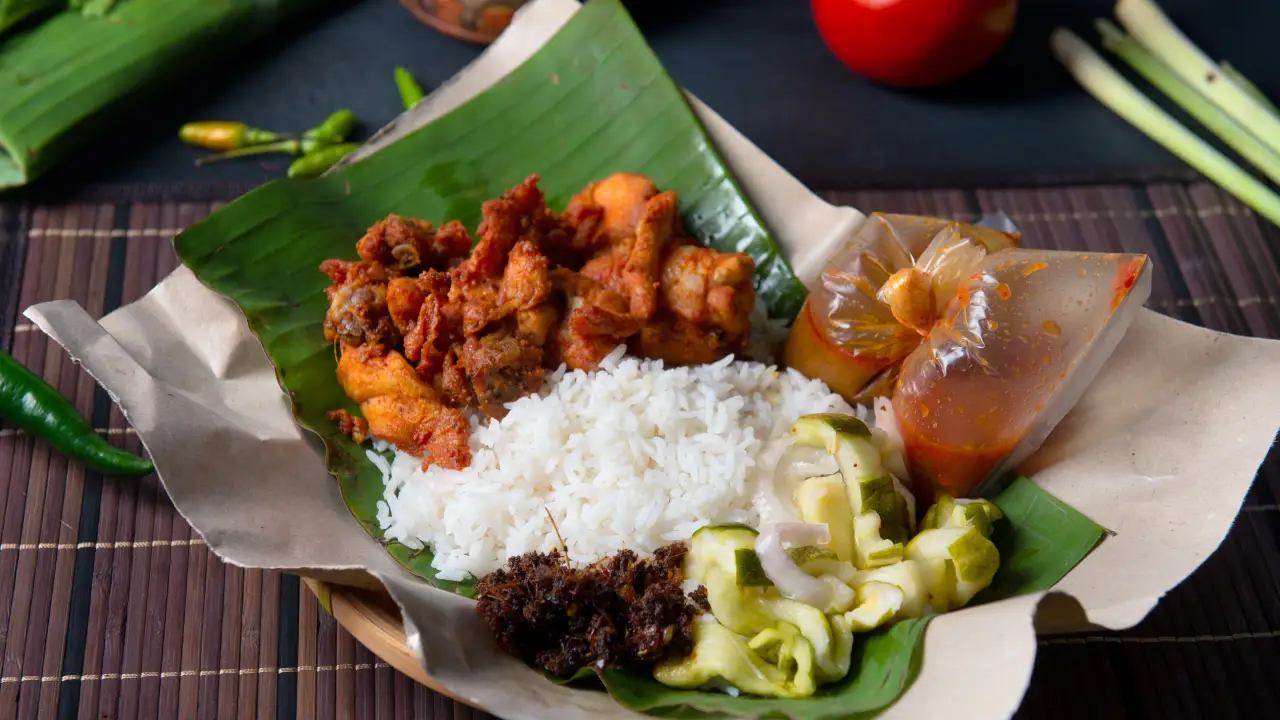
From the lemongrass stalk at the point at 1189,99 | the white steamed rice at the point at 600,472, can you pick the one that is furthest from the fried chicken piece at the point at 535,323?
the lemongrass stalk at the point at 1189,99

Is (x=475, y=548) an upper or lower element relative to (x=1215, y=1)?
lower

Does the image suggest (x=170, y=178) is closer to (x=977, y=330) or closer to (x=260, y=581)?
(x=260, y=581)

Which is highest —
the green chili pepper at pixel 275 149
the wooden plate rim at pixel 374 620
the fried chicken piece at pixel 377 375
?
the fried chicken piece at pixel 377 375

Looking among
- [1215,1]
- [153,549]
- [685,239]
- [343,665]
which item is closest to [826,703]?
[343,665]

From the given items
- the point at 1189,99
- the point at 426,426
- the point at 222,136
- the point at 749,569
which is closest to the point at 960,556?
the point at 749,569

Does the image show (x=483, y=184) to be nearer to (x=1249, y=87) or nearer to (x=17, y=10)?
(x=17, y=10)

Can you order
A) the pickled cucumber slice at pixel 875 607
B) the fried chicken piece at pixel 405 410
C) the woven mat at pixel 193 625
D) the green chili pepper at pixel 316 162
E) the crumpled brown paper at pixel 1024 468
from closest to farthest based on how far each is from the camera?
the crumpled brown paper at pixel 1024 468
the pickled cucumber slice at pixel 875 607
the woven mat at pixel 193 625
the fried chicken piece at pixel 405 410
the green chili pepper at pixel 316 162

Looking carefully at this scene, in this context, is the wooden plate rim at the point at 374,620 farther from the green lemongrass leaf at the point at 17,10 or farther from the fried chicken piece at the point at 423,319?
the green lemongrass leaf at the point at 17,10
